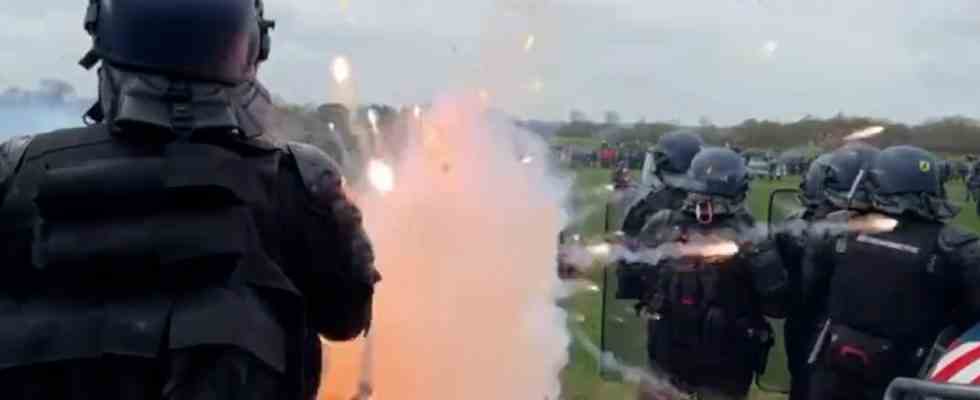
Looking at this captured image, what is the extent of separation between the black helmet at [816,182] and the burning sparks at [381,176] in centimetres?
276

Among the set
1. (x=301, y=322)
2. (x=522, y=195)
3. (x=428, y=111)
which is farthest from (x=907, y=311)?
(x=301, y=322)

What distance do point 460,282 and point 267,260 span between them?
11.4ft

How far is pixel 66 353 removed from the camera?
3113 mm

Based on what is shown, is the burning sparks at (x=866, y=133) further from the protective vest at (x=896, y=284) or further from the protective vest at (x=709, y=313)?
the protective vest at (x=896, y=284)

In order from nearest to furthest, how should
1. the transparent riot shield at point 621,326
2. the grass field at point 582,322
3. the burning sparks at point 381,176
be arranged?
the burning sparks at point 381,176, the transparent riot shield at point 621,326, the grass field at point 582,322

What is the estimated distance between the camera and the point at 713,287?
7902 millimetres

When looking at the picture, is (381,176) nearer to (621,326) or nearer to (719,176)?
(719,176)

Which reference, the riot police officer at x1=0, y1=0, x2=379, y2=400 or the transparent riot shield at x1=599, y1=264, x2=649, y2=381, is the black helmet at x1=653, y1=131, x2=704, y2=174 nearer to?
the transparent riot shield at x1=599, y1=264, x2=649, y2=381

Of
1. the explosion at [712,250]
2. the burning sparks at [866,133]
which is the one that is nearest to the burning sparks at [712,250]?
the explosion at [712,250]

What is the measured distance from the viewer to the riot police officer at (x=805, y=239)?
7.96 meters

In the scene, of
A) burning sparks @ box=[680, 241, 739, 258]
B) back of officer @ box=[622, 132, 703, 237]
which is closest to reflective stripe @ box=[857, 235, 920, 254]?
burning sparks @ box=[680, 241, 739, 258]

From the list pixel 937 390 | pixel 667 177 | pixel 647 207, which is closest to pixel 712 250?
pixel 647 207

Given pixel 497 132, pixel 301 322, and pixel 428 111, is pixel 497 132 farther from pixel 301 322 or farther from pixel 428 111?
pixel 301 322

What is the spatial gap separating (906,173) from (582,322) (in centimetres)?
455
